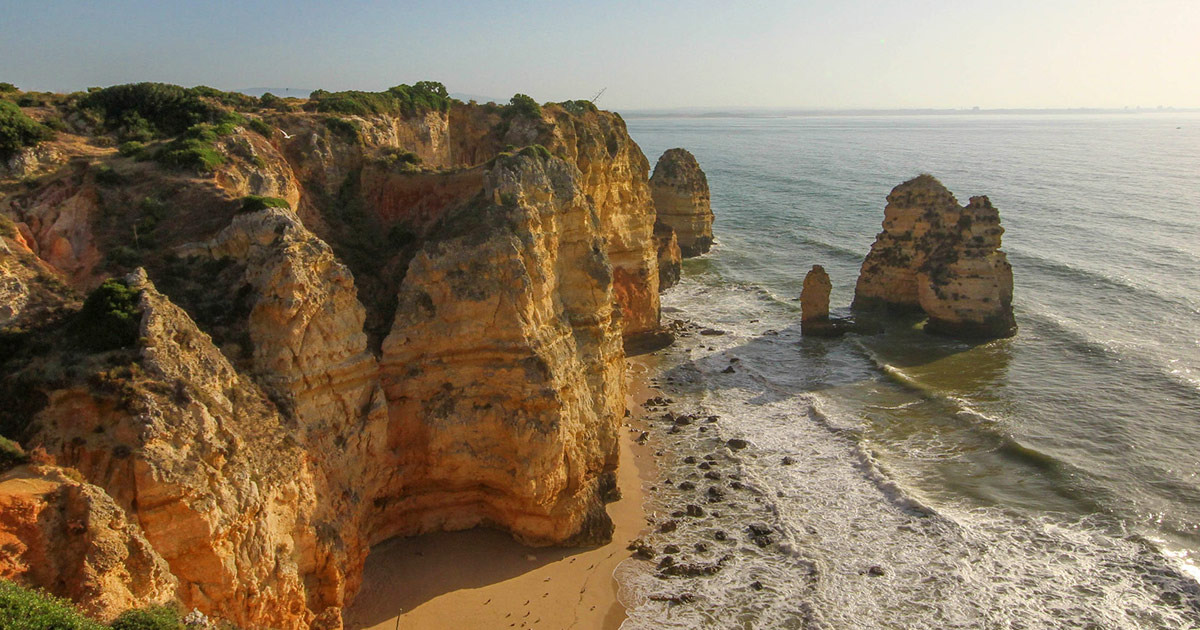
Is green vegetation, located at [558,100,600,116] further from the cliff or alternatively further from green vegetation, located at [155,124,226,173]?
green vegetation, located at [155,124,226,173]

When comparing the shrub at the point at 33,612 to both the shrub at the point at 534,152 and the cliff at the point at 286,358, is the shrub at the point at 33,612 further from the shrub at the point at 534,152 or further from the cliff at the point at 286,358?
the shrub at the point at 534,152

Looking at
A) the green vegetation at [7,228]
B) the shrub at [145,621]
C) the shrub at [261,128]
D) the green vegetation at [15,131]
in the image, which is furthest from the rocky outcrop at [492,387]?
the green vegetation at [15,131]

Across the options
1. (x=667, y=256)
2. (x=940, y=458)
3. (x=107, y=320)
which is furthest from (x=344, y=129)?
(x=667, y=256)

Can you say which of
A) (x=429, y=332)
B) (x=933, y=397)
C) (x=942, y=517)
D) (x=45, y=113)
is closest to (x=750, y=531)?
(x=942, y=517)

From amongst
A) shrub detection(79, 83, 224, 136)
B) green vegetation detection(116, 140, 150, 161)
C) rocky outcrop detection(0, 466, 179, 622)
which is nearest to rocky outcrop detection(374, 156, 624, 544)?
green vegetation detection(116, 140, 150, 161)

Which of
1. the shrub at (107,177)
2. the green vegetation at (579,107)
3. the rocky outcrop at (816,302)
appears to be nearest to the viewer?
the shrub at (107,177)
